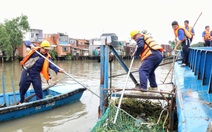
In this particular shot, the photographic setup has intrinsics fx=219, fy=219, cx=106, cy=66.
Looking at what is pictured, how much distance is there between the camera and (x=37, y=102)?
7121 millimetres

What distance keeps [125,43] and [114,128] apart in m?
58.9

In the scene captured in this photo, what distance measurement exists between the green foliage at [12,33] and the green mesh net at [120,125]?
115ft

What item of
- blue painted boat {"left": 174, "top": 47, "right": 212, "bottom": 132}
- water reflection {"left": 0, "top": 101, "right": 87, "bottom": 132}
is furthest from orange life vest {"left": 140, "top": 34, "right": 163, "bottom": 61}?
water reflection {"left": 0, "top": 101, "right": 87, "bottom": 132}

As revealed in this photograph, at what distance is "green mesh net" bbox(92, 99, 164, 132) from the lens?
3.51 metres

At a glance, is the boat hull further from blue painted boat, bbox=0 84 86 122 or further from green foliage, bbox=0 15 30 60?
green foliage, bbox=0 15 30 60

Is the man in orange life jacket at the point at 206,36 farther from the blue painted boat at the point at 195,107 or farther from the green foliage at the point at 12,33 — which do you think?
the green foliage at the point at 12,33

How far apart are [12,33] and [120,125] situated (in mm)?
37239

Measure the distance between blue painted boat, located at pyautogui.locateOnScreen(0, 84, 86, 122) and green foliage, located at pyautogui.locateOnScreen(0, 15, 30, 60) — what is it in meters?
29.9

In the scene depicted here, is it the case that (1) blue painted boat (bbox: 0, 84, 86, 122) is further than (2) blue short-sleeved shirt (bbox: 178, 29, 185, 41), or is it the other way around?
(2) blue short-sleeved shirt (bbox: 178, 29, 185, 41)

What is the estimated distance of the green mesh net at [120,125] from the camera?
3511 mm

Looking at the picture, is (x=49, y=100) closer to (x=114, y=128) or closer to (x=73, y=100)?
(x=73, y=100)

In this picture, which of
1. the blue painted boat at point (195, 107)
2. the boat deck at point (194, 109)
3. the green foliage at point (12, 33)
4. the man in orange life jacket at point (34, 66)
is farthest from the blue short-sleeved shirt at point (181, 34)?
the green foliage at point (12, 33)

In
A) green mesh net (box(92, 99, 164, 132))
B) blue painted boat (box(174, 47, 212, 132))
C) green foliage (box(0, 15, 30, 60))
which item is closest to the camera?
blue painted boat (box(174, 47, 212, 132))

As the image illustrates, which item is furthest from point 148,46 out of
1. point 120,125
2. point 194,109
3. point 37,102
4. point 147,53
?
point 37,102
